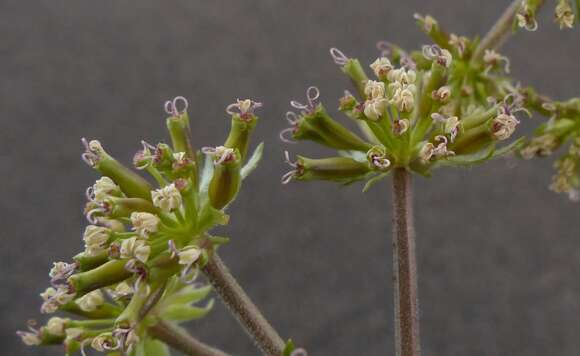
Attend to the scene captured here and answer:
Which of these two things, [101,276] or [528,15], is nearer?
[101,276]

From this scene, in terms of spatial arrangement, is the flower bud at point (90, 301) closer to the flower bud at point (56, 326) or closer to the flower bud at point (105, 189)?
the flower bud at point (56, 326)

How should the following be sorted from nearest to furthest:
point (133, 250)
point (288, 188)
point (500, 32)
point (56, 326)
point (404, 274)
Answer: point (133, 250)
point (404, 274)
point (56, 326)
point (500, 32)
point (288, 188)

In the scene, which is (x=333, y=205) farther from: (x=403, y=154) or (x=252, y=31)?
(x=403, y=154)

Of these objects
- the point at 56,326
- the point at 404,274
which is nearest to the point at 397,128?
the point at 404,274

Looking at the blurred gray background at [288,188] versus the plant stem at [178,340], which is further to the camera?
the blurred gray background at [288,188]

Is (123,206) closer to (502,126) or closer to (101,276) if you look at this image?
(101,276)

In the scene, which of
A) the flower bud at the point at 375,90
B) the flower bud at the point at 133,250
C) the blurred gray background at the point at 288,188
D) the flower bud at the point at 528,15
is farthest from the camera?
the blurred gray background at the point at 288,188

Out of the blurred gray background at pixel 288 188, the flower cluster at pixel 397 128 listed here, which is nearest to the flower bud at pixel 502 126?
the flower cluster at pixel 397 128
